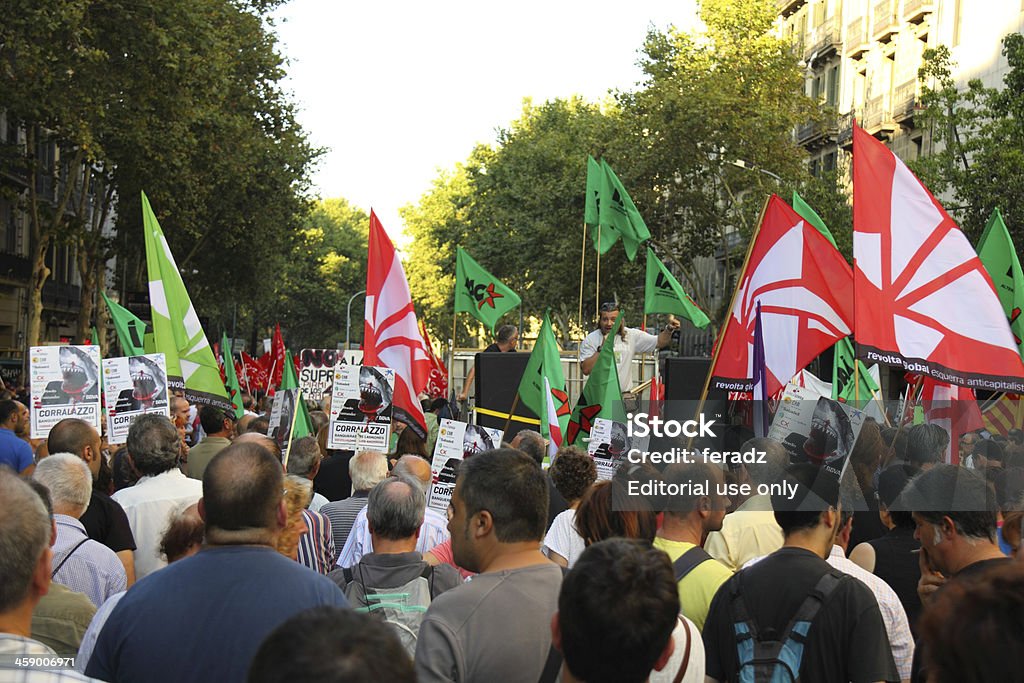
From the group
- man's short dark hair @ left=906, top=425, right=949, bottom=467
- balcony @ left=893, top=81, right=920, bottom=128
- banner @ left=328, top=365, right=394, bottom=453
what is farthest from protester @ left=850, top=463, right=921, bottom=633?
balcony @ left=893, top=81, right=920, bottom=128

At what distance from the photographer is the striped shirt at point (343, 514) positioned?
261 inches

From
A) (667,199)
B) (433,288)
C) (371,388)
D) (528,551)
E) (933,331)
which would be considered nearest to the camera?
(528,551)

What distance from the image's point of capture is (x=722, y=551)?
17.8 feet

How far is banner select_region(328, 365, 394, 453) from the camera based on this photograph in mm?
9000

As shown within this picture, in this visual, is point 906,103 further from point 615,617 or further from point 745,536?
point 615,617

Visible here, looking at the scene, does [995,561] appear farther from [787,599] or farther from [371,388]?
[371,388]

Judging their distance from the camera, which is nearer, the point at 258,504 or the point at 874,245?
the point at 258,504

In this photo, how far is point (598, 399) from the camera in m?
9.96

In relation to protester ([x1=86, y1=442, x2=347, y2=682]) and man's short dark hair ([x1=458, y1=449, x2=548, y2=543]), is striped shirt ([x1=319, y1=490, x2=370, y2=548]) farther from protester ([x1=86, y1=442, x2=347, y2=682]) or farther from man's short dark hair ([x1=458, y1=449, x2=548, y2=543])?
protester ([x1=86, y1=442, x2=347, y2=682])

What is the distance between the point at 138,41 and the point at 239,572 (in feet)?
73.7

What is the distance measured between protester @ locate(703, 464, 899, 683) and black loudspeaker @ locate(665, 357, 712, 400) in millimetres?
9643

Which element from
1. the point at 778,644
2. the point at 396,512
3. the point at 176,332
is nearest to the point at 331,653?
the point at 778,644

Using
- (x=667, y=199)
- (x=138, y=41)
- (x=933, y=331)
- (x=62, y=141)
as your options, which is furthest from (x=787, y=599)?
(x=667, y=199)

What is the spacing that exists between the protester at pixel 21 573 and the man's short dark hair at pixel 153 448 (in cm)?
→ 322
